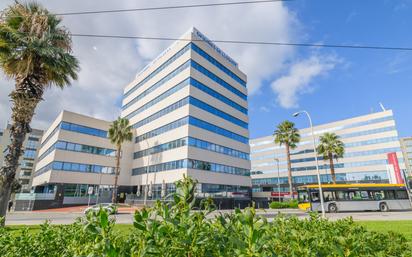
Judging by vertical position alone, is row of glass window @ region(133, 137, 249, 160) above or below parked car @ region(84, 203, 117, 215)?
above

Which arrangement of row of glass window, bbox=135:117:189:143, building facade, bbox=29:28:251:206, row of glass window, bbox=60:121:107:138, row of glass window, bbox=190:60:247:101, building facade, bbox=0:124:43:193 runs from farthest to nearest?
1. building facade, bbox=0:124:43:193
2. row of glass window, bbox=60:121:107:138
3. row of glass window, bbox=190:60:247:101
4. building facade, bbox=29:28:251:206
5. row of glass window, bbox=135:117:189:143

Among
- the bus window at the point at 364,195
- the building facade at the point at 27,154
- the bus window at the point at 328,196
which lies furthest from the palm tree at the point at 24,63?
the building facade at the point at 27,154

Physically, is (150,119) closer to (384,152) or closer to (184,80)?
(184,80)

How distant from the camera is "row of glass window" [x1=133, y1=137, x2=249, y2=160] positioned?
3431cm

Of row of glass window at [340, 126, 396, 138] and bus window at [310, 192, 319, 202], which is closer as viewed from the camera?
bus window at [310, 192, 319, 202]

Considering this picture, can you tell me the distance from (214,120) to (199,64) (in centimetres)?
1009

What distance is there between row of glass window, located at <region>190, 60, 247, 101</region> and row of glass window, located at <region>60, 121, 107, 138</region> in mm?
22231

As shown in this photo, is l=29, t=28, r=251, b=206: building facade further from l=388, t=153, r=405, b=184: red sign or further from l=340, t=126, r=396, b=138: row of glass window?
l=340, t=126, r=396, b=138: row of glass window

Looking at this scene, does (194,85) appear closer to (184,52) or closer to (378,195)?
(184,52)

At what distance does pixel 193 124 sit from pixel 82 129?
21145 mm

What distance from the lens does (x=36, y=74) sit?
1338 centimetres

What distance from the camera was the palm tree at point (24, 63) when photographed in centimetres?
1242

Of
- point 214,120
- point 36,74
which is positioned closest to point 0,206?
point 36,74

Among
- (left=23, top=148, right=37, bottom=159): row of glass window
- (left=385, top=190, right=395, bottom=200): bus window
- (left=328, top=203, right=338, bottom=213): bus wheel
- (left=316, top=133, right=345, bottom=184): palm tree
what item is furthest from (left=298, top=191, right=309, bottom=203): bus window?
(left=23, top=148, right=37, bottom=159): row of glass window
